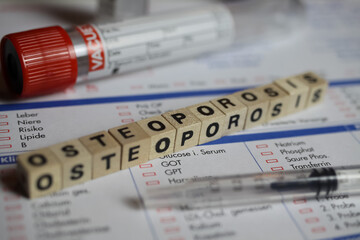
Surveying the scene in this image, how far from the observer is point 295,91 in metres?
0.73

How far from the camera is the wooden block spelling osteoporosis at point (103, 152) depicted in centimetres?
56

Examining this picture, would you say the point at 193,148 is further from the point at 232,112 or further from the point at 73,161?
the point at 73,161

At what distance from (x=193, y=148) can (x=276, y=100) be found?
0.55 feet

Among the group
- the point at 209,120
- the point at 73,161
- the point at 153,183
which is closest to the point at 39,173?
the point at 73,161

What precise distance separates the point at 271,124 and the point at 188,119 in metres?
0.17

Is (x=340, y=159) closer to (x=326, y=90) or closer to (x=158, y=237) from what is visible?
(x=326, y=90)

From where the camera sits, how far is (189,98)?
769 mm

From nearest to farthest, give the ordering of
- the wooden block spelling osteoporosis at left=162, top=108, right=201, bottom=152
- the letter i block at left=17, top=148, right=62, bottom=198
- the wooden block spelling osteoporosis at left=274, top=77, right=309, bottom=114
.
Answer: the letter i block at left=17, top=148, right=62, bottom=198, the wooden block spelling osteoporosis at left=162, top=108, right=201, bottom=152, the wooden block spelling osteoporosis at left=274, top=77, right=309, bottom=114

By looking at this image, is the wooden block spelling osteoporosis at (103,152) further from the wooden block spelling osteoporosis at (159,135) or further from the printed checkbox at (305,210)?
the printed checkbox at (305,210)

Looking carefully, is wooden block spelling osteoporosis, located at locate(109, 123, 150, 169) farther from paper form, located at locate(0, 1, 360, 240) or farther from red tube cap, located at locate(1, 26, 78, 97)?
red tube cap, located at locate(1, 26, 78, 97)

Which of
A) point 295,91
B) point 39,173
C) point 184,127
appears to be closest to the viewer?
point 39,173

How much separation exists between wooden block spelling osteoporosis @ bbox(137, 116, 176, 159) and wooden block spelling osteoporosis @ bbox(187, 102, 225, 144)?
5 cm

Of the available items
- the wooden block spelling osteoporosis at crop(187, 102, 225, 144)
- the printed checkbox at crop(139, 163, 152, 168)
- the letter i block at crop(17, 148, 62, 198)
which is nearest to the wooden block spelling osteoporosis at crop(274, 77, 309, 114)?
the wooden block spelling osteoporosis at crop(187, 102, 225, 144)

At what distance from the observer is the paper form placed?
0.53m
